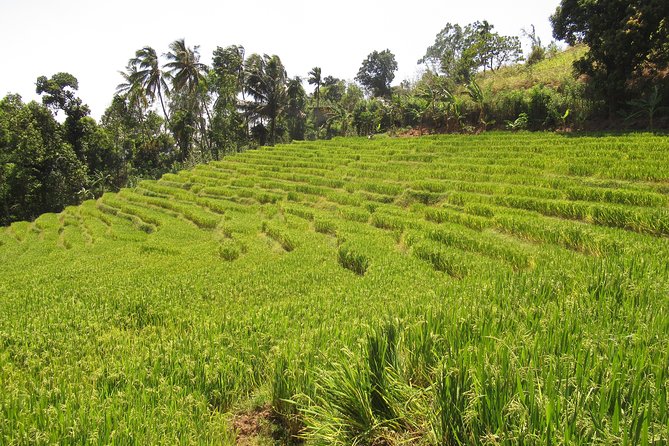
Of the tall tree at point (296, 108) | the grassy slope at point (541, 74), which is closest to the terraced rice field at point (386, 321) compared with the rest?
the grassy slope at point (541, 74)

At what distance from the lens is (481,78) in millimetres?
29609

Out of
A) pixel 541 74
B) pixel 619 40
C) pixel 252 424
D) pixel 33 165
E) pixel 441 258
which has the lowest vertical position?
pixel 441 258

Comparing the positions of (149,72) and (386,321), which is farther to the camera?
(149,72)

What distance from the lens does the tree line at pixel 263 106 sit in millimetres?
15672

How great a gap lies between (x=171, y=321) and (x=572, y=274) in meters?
5.57

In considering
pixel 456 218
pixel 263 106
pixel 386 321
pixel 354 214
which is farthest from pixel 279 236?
pixel 263 106

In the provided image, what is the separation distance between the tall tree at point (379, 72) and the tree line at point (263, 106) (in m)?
5.60

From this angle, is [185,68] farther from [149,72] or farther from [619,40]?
[619,40]

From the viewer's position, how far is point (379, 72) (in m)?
60.2

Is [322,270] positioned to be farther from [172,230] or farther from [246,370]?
[172,230]

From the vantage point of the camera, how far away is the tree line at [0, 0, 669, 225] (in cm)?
1567

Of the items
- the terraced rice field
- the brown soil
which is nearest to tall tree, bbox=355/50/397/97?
the terraced rice field

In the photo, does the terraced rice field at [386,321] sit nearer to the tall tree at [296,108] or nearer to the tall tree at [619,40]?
the tall tree at [619,40]

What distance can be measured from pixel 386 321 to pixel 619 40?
17935 mm
